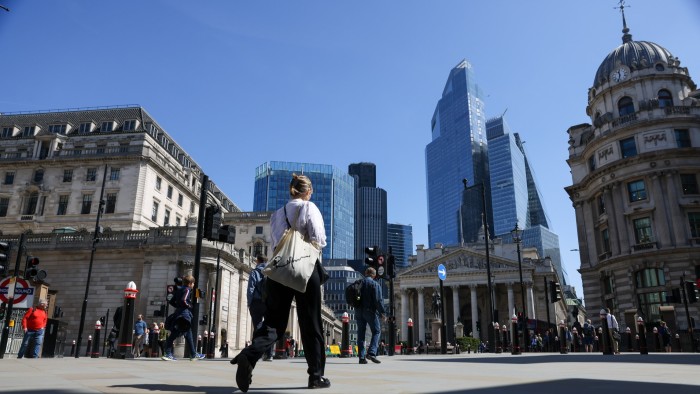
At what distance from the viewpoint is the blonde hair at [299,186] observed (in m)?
5.16

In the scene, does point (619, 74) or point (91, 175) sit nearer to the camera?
point (619, 74)

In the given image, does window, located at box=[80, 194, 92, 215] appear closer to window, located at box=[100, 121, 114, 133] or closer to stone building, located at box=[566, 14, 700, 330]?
window, located at box=[100, 121, 114, 133]

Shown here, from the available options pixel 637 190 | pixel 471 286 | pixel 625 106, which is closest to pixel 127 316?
pixel 637 190

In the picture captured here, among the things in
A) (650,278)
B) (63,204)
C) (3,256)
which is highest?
(63,204)

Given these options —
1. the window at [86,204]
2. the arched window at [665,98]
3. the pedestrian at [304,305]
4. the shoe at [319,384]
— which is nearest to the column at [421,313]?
the arched window at [665,98]

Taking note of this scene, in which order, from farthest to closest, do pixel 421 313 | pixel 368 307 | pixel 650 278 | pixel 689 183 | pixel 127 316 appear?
pixel 421 313 < pixel 689 183 < pixel 650 278 < pixel 127 316 < pixel 368 307

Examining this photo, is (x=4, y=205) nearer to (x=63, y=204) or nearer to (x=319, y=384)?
(x=63, y=204)

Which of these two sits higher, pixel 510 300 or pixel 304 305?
pixel 510 300

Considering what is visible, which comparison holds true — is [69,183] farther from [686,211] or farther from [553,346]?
[686,211]

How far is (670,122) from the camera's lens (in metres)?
39.1

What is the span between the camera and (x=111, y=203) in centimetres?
4528

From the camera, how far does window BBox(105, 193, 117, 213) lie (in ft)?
148

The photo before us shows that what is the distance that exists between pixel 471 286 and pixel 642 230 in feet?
127

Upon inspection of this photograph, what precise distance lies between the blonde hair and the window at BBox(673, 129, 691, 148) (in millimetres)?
43286
